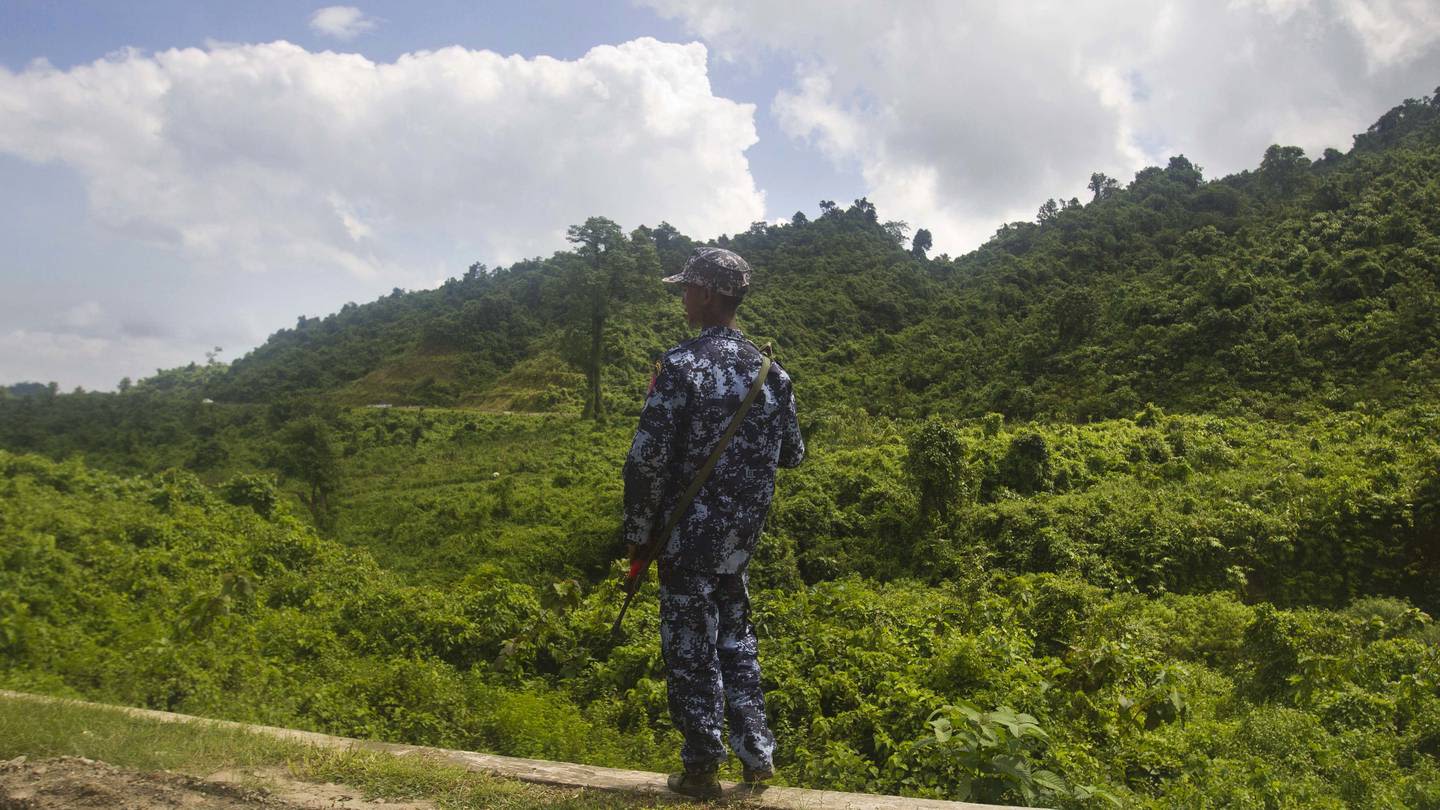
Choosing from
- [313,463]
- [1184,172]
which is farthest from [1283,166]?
[313,463]

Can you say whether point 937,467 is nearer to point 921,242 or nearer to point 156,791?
point 156,791

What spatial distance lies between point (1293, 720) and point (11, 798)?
5.93 m

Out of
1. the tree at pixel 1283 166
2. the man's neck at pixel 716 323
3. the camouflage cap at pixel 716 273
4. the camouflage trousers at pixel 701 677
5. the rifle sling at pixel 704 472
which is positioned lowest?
the camouflage trousers at pixel 701 677

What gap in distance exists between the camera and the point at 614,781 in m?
3.00

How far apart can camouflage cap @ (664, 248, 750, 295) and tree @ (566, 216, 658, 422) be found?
2942cm

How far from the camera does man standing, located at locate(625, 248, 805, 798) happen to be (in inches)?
110

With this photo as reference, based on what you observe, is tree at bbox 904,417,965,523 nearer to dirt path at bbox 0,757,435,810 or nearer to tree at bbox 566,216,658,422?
dirt path at bbox 0,757,435,810

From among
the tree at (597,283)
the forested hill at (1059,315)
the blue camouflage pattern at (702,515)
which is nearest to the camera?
the blue camouflage pattern at (702,515)

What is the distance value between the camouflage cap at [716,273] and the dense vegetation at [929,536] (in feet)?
6.28

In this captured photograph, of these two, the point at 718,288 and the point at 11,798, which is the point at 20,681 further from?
the point at 718,288

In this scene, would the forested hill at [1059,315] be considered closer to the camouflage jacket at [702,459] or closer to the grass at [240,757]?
the camouflage jacket at [702,459]

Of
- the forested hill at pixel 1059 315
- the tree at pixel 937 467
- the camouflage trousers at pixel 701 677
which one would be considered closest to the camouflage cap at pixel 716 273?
the camouflage trousers at pixel 701 677

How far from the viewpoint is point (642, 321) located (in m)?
44.1

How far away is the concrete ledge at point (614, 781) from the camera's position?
8.86ft
